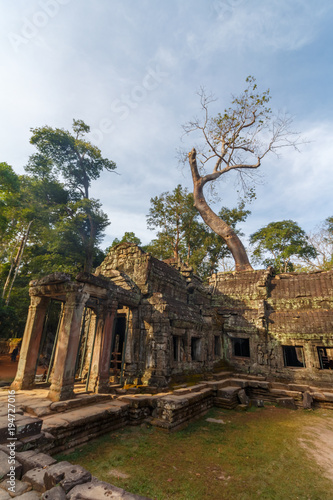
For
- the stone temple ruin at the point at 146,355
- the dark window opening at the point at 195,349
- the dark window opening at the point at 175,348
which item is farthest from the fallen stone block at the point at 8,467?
the dark window opening at the point at 195,349

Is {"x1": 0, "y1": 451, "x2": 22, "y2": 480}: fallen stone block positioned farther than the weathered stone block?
Yes

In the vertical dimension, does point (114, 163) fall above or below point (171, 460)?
above

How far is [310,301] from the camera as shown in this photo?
46.3 ft

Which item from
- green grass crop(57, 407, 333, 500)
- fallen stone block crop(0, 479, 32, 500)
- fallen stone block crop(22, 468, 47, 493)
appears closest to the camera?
fallen stone block crop(0, 479, 32, 500)

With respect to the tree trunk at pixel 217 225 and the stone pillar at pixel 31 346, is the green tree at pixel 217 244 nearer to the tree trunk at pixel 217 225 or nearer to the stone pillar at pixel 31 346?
the tree trunk at pixel 217 225

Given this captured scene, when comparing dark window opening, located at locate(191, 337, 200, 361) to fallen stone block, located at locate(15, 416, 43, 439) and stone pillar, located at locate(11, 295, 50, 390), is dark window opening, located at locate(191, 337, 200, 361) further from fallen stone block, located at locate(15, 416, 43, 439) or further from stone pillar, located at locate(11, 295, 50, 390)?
fallen stone block, located at locate(15, 416, 43, 439)

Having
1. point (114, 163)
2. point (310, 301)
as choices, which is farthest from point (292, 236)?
point (114, 163)

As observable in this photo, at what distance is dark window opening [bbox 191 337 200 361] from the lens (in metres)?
11.9

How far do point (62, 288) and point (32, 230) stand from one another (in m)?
17.3

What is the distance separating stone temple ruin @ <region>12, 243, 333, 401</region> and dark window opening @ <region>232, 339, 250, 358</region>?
6cm

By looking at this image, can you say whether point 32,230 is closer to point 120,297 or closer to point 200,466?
point 120,297

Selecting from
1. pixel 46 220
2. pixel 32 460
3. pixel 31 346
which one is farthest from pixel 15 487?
pixel 46 220

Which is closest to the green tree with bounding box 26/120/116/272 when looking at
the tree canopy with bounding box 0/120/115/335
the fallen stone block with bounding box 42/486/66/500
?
the tree canopy with bounding box 0/120/115/335

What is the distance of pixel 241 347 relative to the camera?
1523cm
